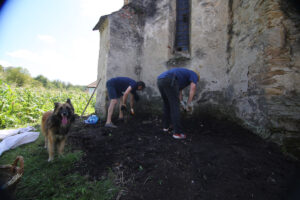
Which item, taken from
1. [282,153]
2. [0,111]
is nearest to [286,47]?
[282,153]

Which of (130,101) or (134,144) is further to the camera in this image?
(130,101)

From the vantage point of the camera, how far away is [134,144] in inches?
111

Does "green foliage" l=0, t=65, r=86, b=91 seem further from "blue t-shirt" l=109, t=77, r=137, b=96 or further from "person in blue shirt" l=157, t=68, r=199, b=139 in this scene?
"person in blue shirt" l=157, t=68, r=199, b=139

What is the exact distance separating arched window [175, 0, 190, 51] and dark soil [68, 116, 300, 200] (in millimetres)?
3390

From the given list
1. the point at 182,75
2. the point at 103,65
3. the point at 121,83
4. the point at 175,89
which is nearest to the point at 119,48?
the point at 103,65

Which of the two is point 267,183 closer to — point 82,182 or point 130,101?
point 82,182

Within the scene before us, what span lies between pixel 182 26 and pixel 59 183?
5.58 meters

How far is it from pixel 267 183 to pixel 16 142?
15.1 feet

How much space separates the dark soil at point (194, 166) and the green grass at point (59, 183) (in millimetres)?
140

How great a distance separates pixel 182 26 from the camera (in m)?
5.12

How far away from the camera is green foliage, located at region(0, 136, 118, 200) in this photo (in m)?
1.61

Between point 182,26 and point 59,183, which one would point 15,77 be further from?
point 59,183

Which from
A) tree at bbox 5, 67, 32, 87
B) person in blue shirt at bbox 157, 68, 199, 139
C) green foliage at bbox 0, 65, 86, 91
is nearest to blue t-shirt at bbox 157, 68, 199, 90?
person in blue shirt at bbox 157, 68, 199, 139

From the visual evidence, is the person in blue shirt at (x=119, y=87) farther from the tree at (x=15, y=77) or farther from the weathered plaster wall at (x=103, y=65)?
the tree at (x=15, y=77)
